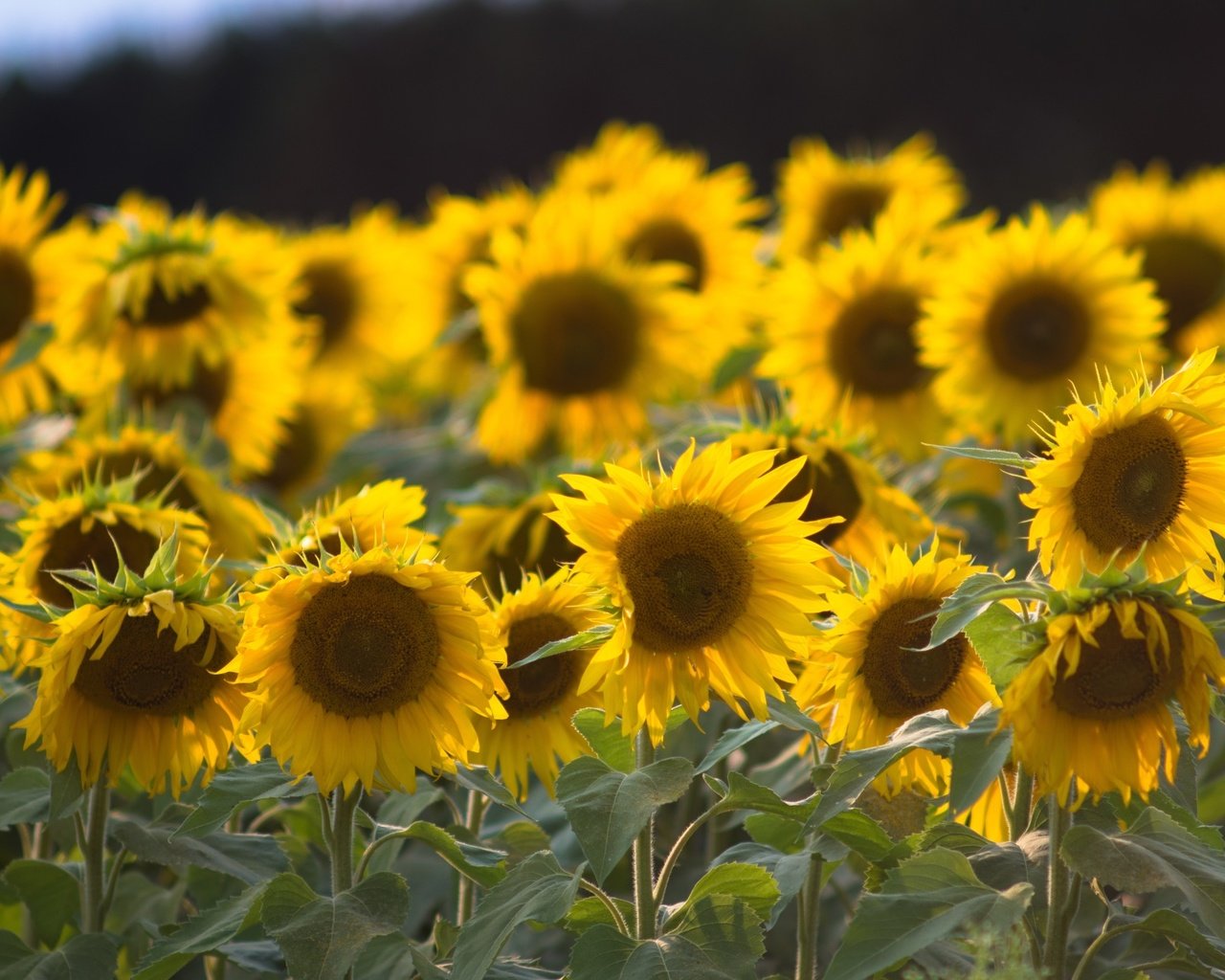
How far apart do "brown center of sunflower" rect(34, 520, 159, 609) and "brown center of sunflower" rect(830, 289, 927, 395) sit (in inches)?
63.8

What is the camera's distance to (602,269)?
3863 millimetres

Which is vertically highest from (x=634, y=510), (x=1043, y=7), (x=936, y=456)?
(x=1043, y=7)

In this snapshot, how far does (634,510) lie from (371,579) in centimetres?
Result: 31

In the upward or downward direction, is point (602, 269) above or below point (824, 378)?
above

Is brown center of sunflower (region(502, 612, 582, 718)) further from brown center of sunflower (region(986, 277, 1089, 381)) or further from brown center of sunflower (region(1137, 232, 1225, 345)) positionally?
brown center of sunflower (region(1137, 232, 1225, 345))

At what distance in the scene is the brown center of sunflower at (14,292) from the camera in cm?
373

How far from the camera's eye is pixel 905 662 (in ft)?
6.68

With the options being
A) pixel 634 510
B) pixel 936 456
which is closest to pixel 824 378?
pixel 936 456

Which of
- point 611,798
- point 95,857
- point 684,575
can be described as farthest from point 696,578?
point 95,857

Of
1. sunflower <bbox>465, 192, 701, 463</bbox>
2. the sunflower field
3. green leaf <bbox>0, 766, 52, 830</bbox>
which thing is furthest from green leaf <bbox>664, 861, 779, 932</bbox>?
sunflower <bbox>465, 192, 701, 463</bbox>

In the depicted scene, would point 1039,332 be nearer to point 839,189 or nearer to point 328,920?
point 839,189

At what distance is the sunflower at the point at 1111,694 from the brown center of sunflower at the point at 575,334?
216 centimetres

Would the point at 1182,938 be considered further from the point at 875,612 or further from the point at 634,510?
the point at 634,510


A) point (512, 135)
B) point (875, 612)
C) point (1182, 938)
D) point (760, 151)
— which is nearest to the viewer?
point (1182, 938)
